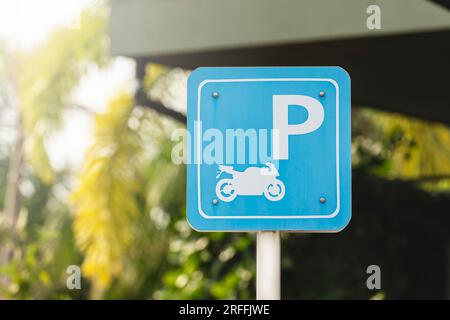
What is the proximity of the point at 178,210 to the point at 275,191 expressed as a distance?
7.44m

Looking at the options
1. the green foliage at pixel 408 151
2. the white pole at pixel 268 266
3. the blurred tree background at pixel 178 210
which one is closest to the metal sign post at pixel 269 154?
the white pole at pixel 268 266

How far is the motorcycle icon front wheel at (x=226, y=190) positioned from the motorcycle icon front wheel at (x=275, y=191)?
0.09 meters

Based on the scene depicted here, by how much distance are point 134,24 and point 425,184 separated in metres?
5.33

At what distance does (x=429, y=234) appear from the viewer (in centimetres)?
922

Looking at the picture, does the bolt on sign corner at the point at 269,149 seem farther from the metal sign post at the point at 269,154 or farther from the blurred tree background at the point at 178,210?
the blurred tree background at the point at 178,210

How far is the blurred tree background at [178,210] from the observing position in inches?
294

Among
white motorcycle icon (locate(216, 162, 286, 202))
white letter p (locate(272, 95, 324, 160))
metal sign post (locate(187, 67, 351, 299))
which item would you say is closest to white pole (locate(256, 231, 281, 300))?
metal sign post (locate(187, 67, 351, 299))

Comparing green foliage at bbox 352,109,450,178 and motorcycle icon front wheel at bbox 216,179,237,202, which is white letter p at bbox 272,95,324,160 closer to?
motorcycle icon front wheel at bbox 216,179,237,202

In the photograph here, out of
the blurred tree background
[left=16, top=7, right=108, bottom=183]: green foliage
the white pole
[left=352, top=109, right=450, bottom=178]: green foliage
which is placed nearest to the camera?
the white pole

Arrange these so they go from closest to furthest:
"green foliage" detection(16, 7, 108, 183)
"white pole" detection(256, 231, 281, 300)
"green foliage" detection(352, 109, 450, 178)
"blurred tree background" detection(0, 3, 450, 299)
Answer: "white pole" detection(256, 231, 281, 300), "blurred tree background" detection(0, 3, 450, 299), "green foliage" detection(16, 7, 108, 183), "green foliage" detection(352, 109, 450, 178)

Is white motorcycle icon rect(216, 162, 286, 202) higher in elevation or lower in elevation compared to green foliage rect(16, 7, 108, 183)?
lower

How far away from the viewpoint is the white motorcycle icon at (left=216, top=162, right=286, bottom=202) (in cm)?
220

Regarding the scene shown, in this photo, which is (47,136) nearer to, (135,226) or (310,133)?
(135,226)
